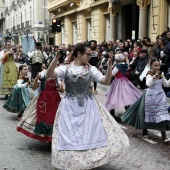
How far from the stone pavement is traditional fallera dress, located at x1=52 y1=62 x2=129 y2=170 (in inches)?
→ 23.5

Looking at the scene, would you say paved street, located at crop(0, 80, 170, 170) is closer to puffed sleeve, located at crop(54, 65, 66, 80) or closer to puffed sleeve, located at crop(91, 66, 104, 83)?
puffed sleeve, located at crop(91, 66, 104, 83)

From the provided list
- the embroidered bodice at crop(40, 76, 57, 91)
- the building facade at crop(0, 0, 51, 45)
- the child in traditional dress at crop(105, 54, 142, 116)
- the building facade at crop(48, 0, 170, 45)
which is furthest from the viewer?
the building facade at crop(0, 0, 51, 45)

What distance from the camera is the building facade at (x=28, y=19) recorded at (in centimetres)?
4142

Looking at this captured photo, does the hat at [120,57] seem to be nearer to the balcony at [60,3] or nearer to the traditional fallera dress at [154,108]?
the traditional fallera dress at [154,108]

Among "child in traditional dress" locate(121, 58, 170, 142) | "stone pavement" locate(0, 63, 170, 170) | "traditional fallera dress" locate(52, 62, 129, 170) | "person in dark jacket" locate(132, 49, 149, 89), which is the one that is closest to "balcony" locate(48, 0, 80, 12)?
"person in dark jacket" locate(132, 49, 149, 89)

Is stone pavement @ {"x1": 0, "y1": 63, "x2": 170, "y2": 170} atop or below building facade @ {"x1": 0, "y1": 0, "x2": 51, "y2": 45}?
below

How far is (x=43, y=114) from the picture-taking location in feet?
18.8

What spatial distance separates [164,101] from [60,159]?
2.49m

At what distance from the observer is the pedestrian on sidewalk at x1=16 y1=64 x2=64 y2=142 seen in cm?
568

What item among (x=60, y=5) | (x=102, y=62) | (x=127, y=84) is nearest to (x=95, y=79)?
(x=127, y=84)

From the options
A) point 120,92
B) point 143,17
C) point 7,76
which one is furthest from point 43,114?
point 143,17

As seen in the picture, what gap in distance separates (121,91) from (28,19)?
39.6 m

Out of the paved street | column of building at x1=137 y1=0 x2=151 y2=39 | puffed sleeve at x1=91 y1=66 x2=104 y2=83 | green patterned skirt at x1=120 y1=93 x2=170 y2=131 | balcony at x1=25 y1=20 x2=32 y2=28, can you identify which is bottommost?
the paved street

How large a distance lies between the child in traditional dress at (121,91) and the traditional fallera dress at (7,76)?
3.85 m
